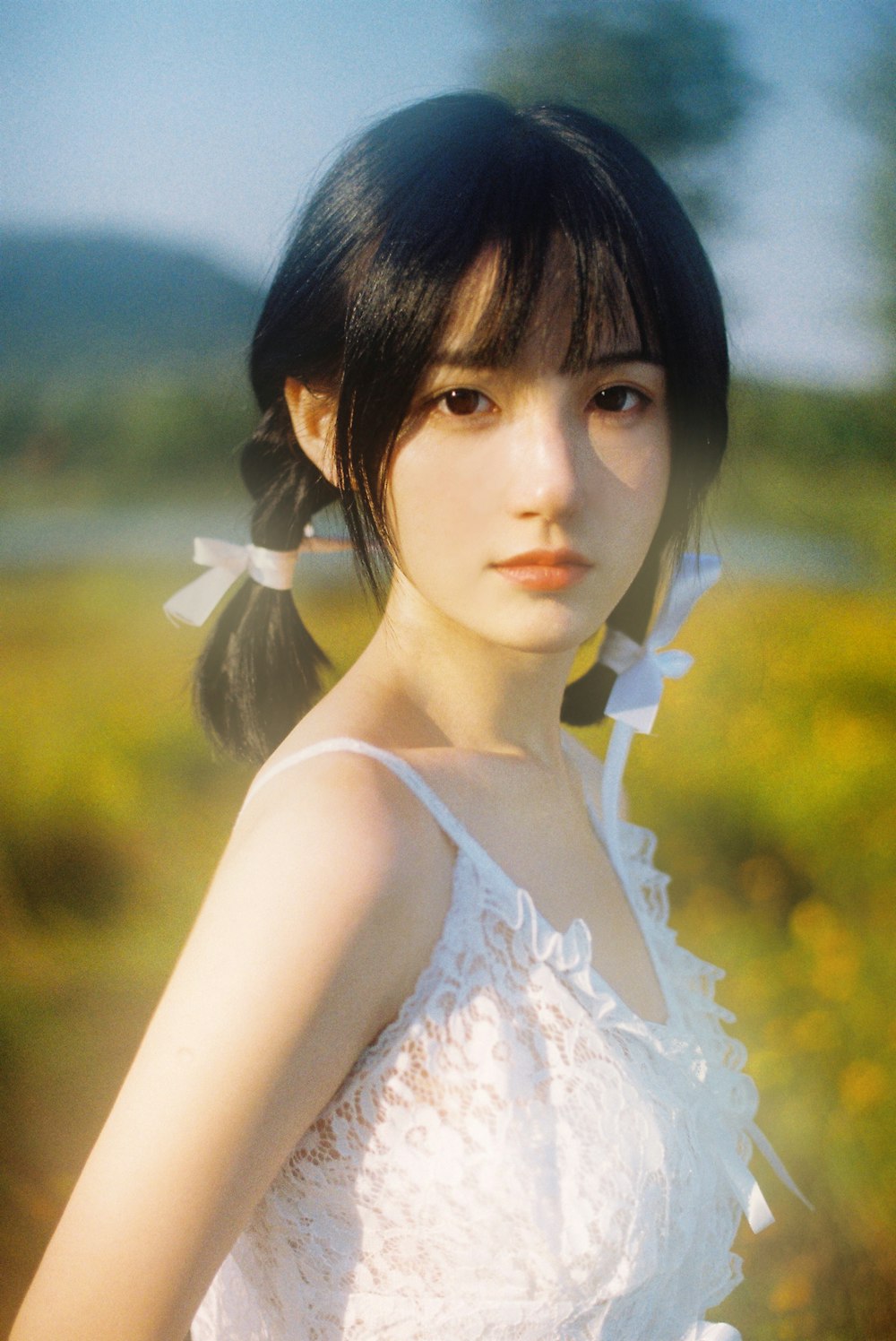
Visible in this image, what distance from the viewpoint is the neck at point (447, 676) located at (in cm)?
96

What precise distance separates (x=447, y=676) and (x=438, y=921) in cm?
26

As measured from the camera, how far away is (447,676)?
0.98m

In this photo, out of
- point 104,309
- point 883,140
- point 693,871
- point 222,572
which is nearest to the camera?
point 222,572

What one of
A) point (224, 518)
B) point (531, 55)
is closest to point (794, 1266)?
point (224, 518)

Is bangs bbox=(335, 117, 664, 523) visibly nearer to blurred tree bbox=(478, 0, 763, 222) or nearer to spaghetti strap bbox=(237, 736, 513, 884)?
spaghetti strap bbox=(237, 736, 513, 884)

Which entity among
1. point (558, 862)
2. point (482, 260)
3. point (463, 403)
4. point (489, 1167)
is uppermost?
point (482, 260)

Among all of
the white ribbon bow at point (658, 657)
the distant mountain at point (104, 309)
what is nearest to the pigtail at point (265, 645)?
the white ribbon bow at point (658, 657)

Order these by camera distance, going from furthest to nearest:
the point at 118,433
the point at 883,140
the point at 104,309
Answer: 1. the point at 883,140
2. the point at 118,433
3. the point at 104,309

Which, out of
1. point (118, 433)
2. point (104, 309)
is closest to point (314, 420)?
point (104, 309)

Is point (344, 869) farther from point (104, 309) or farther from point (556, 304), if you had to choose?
point (104, 309)

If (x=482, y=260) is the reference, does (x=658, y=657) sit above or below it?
below

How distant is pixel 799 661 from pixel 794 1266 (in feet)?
4.12

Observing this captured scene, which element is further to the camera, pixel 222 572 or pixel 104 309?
pixel 104 309

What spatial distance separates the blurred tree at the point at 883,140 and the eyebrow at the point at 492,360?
193 centimetres
